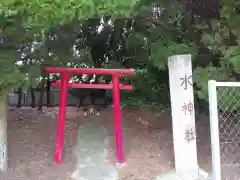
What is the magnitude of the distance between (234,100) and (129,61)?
9.52ft

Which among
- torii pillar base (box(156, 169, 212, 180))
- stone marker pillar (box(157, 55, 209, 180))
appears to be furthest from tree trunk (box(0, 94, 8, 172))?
stone marker pillar (box(157, 55, 209, 180))

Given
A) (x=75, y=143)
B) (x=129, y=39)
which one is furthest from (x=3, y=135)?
(x=129, y=39)

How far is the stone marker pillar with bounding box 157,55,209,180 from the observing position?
4414mm

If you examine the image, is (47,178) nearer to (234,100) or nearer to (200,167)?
(200,167)

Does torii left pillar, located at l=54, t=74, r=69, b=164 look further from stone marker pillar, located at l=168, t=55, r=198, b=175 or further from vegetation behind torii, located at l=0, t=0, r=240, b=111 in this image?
stone marker pillar, located at l=168, t=55, r=198, b=175

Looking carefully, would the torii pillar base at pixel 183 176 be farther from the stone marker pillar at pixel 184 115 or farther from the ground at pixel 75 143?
the ground at pixel 75 143

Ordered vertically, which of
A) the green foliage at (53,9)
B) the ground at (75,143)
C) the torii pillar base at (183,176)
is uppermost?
the green foliage at (53,9)

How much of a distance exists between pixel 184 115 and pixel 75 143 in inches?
67.7

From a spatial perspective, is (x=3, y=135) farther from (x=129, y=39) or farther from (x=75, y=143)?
(x=129, y=39)

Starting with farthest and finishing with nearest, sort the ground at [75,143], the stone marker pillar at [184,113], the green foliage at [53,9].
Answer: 1. the ground at [75,143]
2. the stone marker pillar at [184,113]
3. the green foliage at [53,9]

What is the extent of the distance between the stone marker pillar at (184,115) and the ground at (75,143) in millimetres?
393

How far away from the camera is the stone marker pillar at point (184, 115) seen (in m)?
4.41

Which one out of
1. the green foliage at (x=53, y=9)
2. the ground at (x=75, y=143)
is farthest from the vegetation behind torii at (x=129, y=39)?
the ground at (x=75, y=143)

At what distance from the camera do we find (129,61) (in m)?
6.79
